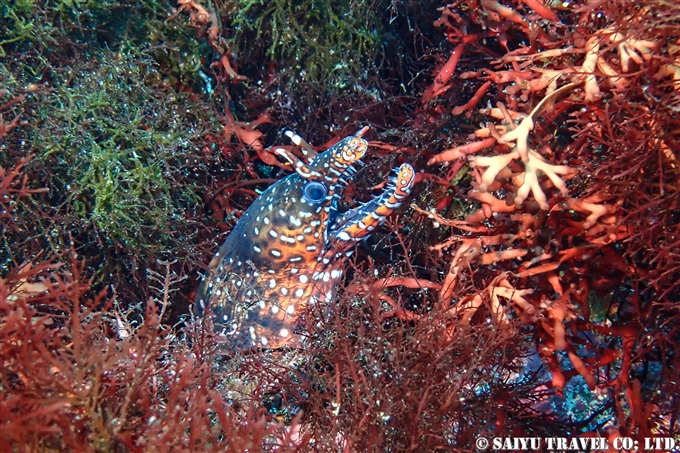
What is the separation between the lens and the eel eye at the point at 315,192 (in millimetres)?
3899

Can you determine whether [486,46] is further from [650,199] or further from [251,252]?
[251,252]

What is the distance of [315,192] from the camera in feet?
12.9

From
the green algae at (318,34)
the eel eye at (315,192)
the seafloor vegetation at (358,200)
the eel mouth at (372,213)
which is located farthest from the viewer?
the green algae at (318,34)

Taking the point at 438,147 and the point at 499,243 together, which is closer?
the point at 499,243

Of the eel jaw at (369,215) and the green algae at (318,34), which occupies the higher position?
the green algae at (318,34)

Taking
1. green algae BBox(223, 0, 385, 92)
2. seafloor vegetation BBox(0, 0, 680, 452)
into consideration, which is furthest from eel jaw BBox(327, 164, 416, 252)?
green algae BBox(223, 0, 385, 92)

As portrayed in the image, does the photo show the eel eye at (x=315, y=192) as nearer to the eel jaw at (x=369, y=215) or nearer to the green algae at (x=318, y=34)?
the eel jaw at (x=369, y=215)

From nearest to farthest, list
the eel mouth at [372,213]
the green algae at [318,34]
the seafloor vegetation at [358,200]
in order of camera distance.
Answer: the seafloor vegetation at [358,200]
the eel mouth at [372,213]
the green algae at [318,34]

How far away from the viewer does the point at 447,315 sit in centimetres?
293

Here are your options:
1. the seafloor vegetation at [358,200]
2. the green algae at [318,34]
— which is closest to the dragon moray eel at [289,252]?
the seafloor vegetation at [358,200]

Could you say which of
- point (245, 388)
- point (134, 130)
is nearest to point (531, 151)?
point (245, 388)

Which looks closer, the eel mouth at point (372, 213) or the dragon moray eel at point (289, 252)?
the eel mouth at point (372, 213)

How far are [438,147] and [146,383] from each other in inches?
127

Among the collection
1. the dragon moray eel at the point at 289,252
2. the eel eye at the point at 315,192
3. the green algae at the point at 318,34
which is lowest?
the dragon moray eel at the point at 289,252
